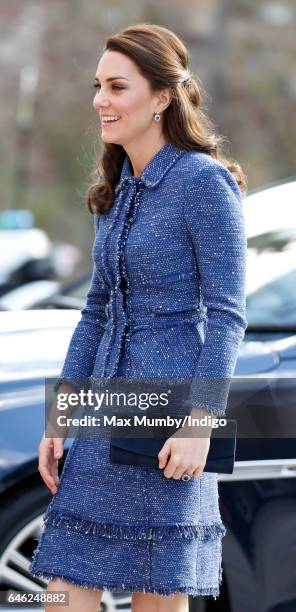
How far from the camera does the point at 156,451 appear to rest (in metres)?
2.69

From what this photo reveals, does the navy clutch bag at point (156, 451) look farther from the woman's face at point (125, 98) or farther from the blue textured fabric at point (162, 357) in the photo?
the woman's face at point (125, 98)

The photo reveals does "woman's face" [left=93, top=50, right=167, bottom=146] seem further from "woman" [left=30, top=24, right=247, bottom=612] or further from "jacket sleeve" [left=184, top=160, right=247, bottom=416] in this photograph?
"jacket sleeve" [left=184, top=160, right=247, bottom=416]

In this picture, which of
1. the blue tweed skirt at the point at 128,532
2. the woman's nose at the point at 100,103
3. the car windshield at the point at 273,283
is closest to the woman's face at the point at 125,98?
the woman's nose at the point at 100,103

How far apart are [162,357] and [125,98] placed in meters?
0.60

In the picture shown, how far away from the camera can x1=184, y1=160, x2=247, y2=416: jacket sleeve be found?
2646 mm

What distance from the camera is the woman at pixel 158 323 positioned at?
2688 millimetres

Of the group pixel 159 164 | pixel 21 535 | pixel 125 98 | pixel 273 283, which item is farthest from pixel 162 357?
pixel 273 283

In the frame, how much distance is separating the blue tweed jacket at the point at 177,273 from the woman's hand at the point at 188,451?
0.06m

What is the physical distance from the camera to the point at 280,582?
3520 mm

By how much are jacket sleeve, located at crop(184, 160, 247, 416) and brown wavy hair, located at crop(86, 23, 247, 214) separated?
0.14 m

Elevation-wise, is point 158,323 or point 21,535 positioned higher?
point 158,323

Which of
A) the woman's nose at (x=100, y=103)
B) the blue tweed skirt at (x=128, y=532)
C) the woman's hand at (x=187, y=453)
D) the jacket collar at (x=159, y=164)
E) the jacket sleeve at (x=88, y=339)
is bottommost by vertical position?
the blue tweed skirt at (x=128, y=532)

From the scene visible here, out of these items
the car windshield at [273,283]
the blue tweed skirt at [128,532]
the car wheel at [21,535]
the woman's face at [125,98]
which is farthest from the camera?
the car windshield at [273,283]

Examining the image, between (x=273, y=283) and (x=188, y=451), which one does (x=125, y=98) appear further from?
(x=273, y=283)
